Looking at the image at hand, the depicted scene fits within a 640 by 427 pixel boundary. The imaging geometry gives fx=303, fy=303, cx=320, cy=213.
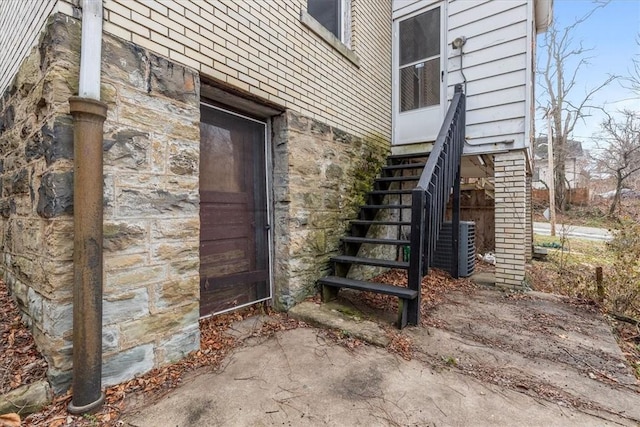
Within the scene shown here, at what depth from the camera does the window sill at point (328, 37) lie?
3253 mm

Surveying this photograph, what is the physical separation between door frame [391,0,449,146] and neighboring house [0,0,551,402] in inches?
1.3

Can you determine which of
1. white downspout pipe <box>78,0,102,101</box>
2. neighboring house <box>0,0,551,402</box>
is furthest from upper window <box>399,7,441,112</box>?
white downspout pipe <box>78,0,102,101</box>

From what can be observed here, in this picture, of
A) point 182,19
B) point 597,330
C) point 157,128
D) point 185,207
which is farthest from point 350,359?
point 182,19

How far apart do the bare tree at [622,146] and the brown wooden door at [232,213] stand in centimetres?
1482

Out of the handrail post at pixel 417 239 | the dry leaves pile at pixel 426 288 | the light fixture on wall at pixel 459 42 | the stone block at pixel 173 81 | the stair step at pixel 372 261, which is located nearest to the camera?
the stone block at pixel 173 81

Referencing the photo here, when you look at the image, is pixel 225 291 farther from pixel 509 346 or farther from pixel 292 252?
pixel 509 346

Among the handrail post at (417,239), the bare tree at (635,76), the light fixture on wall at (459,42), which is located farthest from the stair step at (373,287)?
the bare tree at (635,76)

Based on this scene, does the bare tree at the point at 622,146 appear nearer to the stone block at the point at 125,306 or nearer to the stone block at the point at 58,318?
the stone block at the point at 125,306

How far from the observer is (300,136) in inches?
124

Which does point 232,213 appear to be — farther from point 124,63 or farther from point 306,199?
point 124,63

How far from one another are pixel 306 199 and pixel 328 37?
200cm

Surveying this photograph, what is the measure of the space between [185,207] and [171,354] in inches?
40.0

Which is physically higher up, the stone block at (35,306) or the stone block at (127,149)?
the stone block at (127,149)

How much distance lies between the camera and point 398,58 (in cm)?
514
